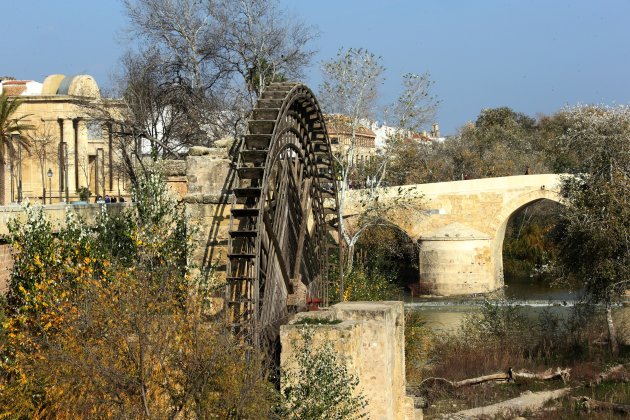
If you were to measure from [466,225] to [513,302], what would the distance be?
34.1 ft

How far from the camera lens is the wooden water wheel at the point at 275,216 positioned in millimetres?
11500

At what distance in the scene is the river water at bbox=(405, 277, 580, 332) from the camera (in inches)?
1027

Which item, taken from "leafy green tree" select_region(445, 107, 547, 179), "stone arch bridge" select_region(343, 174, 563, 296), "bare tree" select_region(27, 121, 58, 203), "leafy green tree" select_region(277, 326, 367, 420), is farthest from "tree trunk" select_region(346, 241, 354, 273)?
"leafy green tree" select_region(445, 107, 547, 179)

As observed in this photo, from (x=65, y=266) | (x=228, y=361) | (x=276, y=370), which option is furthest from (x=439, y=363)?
(x=228, y=361)

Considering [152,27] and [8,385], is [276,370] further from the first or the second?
[152,27]

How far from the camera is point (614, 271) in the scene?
18219 mm

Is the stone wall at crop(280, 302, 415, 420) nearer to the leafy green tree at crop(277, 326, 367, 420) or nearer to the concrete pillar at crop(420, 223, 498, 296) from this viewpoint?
the leafy green tree at crop(277, 326, 367, 420)

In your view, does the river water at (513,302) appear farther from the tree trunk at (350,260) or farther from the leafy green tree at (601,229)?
the leafy green tree at (601,229)

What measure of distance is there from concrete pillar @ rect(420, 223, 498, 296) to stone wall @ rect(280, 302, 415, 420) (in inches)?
890

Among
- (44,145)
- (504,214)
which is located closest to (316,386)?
(504,214)

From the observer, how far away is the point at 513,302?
25.5 m

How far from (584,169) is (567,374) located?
235 inches

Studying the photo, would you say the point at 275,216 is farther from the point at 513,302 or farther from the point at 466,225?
the point at 466,225

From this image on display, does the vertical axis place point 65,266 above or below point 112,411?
above
